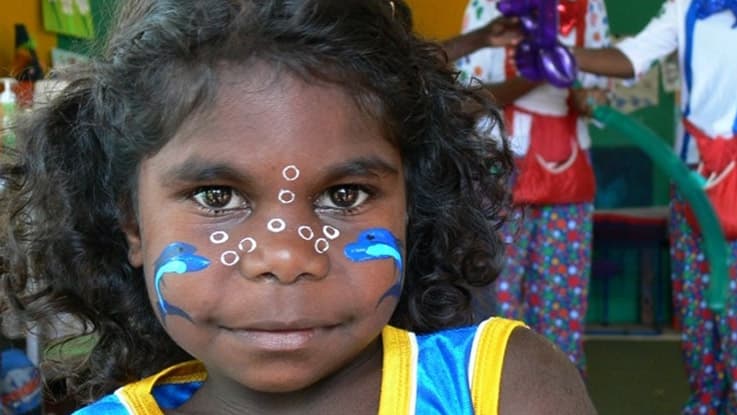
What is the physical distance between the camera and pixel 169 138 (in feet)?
3.92

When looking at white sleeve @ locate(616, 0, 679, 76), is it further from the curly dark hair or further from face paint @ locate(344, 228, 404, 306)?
face paint @ locate(344, 228, 404, 306)

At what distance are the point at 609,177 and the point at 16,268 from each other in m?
5.13

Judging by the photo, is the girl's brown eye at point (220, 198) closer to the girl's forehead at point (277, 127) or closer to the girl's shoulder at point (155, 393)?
the girl's forehead at point (277, 127)

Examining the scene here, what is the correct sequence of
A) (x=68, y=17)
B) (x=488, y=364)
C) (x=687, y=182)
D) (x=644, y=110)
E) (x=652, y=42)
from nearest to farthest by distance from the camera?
(x=488, y=364) < (x=687, y=182) < (x=652, y=42) < (x=68, y=17) < (x=644, y=110)

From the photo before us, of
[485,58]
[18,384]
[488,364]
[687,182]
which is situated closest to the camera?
[488,364]

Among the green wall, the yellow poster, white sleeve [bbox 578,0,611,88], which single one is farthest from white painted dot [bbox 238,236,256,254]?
the green wall

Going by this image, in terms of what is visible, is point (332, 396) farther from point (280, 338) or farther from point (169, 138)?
point (169, 138)

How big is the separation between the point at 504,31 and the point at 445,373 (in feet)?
5.93

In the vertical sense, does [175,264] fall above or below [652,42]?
below

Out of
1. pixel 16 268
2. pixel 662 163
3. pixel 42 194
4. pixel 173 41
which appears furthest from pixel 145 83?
pixel 662 163

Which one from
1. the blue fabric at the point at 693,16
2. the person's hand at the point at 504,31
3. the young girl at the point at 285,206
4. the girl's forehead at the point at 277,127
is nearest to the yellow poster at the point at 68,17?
the person's hand at the point at 504,31

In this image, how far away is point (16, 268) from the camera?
1.52 metres

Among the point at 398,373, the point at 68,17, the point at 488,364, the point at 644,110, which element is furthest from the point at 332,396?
the point at 644,110

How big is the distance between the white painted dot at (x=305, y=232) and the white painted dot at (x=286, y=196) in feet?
0.09
